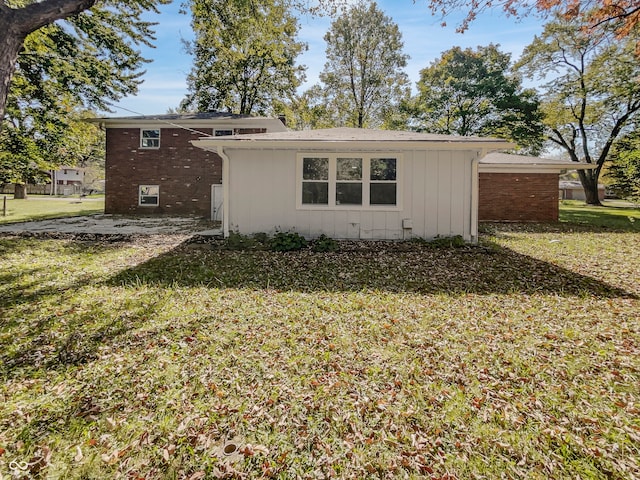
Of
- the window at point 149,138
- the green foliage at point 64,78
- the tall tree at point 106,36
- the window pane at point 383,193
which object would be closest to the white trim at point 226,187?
the window pane at point 383,193

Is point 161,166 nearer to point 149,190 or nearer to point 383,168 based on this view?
point 149,190

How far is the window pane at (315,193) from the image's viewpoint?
879 cm

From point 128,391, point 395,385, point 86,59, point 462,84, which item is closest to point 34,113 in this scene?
point 86,59

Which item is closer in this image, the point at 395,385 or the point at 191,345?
the point at 395,385

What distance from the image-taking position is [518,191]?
14891mm

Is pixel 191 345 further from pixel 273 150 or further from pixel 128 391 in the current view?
pixel 273 150

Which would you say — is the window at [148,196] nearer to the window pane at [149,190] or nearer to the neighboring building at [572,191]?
the window pane at [149,190]

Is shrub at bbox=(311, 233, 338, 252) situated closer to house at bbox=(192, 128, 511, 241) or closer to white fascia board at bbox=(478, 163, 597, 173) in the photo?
house at bbox=(192, 128, 511, 241)

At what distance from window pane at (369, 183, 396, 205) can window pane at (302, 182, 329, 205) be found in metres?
1.21

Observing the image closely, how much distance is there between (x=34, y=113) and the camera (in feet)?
42.9

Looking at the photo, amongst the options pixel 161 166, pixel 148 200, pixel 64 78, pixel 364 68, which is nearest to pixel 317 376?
pixel 64 78

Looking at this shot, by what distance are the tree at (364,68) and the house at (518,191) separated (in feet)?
41.6

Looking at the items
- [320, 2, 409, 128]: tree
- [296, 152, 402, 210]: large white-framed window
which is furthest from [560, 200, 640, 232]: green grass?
[320, 2, 409, 128]: tree

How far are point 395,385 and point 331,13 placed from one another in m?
9.63
